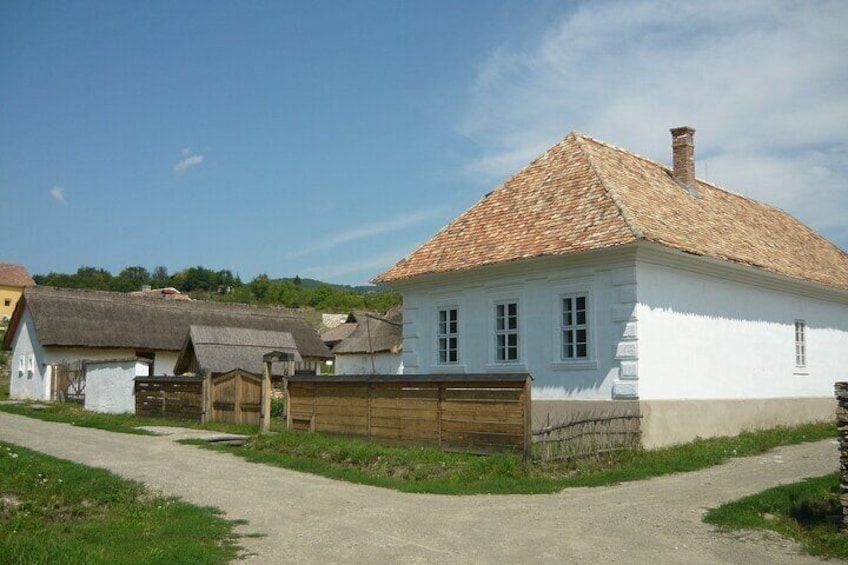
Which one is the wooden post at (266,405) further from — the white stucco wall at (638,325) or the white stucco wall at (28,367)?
the white stucco wall at (28,367)

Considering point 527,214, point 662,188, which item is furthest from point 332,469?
point 662,188

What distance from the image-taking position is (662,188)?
70.7ft

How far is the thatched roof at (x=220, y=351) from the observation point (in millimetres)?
28391

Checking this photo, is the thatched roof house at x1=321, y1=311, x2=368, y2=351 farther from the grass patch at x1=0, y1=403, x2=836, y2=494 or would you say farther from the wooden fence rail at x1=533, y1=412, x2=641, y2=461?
the wooden fence rail at x1=533, y1=412, x2=641, y2=461

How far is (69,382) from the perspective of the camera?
33344 millimetres

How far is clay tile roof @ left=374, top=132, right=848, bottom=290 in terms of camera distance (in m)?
17.8

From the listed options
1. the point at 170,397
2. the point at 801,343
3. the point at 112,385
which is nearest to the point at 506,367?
the point at 801,343

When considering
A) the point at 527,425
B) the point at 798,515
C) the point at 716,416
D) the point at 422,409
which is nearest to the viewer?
the point at 798,515

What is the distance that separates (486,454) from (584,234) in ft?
17.9

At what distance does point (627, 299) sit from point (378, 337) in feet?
116

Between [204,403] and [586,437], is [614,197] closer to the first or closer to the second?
[586,437]

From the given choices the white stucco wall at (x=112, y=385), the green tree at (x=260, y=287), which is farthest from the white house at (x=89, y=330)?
the green tree at (x=260, y=287)

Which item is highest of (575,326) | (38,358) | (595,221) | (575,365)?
(595,221)

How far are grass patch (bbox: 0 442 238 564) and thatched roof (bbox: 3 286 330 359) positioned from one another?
85.9ft
